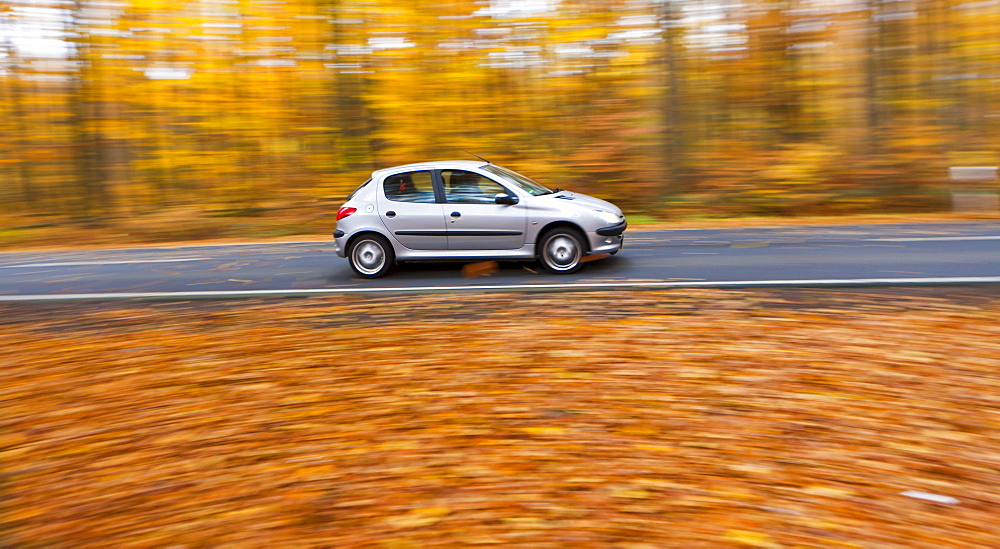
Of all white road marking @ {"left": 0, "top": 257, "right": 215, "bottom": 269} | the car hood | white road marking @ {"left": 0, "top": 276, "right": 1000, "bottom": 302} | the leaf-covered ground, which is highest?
the car hood

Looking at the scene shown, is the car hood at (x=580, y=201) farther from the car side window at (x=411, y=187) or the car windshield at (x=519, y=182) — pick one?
the car side window at (x=411, y=187)

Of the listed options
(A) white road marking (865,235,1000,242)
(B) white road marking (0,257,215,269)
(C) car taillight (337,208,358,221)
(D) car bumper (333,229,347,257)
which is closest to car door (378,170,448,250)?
(C) car taillight (337,208,358,221)

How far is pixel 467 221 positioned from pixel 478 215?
6.7 inches

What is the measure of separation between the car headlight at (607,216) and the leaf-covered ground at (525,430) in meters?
2.57

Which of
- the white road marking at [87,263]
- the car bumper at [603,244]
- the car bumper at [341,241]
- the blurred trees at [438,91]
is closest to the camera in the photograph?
the car bumper at [603,244]

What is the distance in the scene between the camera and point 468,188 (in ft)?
34.7

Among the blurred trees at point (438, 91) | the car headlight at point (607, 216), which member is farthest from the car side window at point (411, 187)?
the blurred trees at point (438, 91)

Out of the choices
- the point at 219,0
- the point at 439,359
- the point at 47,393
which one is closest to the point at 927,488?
the point at 439,359

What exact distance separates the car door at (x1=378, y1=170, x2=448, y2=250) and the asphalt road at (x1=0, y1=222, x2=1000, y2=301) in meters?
0.52

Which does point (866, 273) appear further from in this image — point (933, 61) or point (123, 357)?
point (933, 61)

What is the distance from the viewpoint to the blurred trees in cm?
2178

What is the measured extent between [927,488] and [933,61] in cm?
2088

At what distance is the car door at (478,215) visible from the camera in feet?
34.1

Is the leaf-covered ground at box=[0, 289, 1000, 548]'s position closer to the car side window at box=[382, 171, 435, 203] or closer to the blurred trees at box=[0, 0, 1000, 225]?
the car side window at box=[382, 171, 435, 203]
